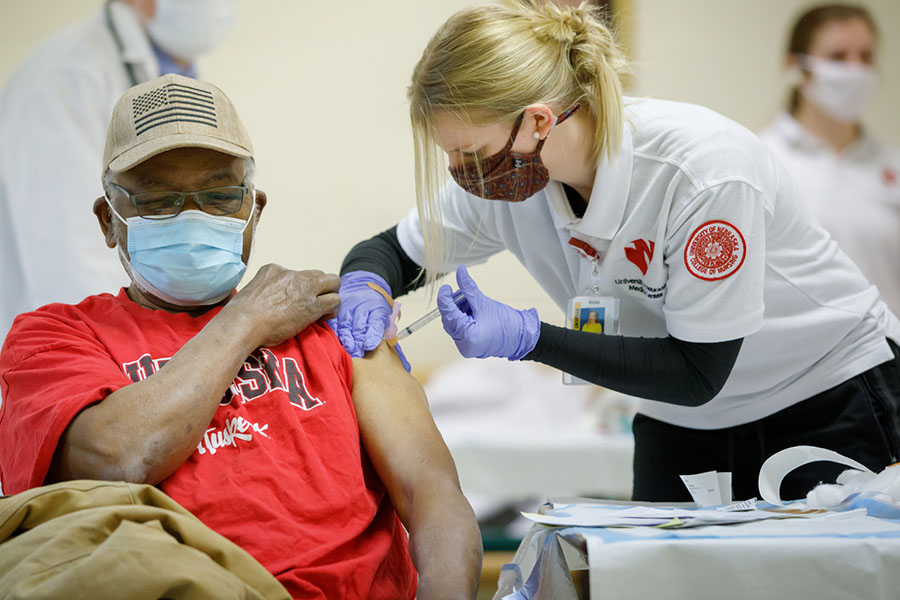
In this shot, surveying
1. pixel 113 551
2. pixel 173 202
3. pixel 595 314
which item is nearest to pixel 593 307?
pixel 595 314

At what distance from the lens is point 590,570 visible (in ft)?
3.47

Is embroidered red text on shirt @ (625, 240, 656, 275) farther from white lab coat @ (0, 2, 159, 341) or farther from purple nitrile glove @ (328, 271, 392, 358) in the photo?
white lab coat @ (0, 2, 159, 341)

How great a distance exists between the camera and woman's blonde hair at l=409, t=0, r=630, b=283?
1.49 metres

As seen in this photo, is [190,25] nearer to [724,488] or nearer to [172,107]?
[172,107]

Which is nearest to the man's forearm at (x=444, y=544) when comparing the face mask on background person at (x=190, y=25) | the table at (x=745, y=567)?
the table at (x=745, y=567)

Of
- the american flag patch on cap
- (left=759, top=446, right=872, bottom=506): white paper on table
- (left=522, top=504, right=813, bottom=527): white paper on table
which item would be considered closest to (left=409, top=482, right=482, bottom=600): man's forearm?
(left=522, top=504, right=813, bottom=527): white paper on table

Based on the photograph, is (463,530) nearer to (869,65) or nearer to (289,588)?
(289,588)

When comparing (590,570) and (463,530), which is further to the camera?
(463,530)

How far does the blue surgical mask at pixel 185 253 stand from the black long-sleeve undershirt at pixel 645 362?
572 mm

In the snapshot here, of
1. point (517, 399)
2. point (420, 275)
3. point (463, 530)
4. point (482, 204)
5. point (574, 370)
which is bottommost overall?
point (517, 399)

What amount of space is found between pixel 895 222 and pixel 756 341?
Result: 2.53 metres

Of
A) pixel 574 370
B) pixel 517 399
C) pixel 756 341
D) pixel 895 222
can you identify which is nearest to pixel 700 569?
pixel 574 370

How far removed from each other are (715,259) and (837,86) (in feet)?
9.11

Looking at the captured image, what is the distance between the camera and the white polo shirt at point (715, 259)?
1.45 m
